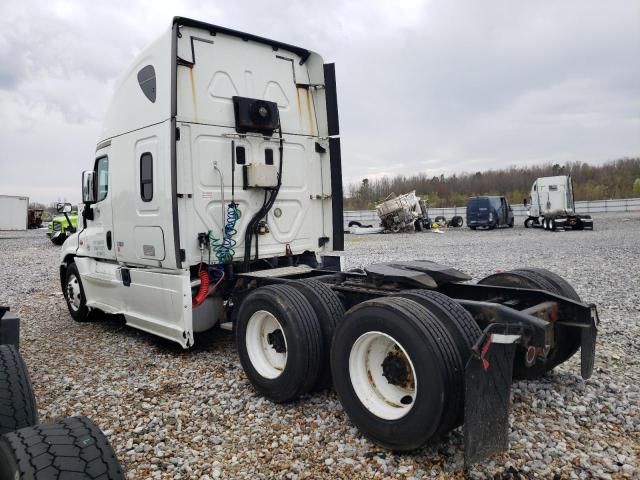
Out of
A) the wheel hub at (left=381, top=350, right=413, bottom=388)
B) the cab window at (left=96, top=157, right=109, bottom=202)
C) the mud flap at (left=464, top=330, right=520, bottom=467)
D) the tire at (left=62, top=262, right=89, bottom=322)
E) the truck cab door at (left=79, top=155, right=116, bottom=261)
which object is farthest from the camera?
the tire at (left=62, top=262, right=89, bottom=322)

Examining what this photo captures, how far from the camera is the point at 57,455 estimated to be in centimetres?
201

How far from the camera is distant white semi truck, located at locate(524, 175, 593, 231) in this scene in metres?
27.8

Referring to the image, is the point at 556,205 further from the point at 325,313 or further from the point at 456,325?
the point at 456,325

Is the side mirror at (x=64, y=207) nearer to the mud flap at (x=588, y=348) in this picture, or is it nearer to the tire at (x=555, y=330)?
the tire at (x=555, y=330)

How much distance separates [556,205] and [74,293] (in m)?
28.3

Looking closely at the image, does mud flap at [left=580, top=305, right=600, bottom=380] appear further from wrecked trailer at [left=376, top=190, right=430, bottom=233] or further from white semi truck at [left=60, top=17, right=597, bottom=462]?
wrecked trailer at [left=376, top=190, right=430, bottom=233]

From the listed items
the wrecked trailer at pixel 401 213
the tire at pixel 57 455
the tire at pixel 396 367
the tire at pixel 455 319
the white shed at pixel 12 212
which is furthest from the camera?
the white shed at pixel 12 212

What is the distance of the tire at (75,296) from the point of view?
7.43 metres

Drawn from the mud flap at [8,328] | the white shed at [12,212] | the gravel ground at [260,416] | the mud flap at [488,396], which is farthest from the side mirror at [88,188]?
the white shed at [12,212]

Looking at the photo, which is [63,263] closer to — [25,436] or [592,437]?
[25,436]

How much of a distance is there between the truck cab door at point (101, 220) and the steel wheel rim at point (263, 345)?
2.97 m

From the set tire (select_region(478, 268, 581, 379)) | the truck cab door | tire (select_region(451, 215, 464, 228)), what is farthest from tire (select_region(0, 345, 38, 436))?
tire (select_region(451, 215, 464, 228))

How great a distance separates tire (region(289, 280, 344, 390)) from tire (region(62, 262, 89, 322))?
179 inches

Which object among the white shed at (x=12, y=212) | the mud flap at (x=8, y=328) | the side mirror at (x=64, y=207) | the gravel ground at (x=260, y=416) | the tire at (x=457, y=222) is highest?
the white shed at (x=12, y=212)
